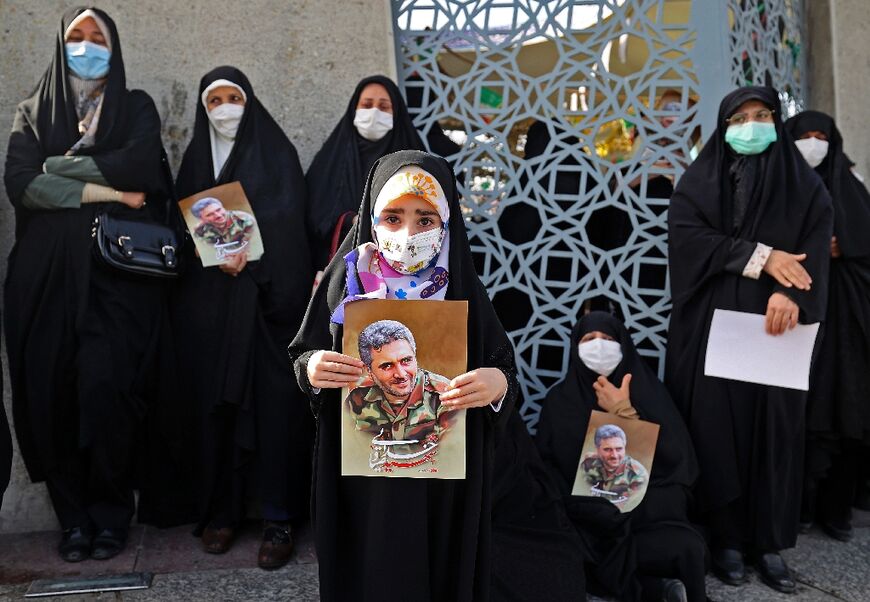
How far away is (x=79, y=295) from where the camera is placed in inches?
132

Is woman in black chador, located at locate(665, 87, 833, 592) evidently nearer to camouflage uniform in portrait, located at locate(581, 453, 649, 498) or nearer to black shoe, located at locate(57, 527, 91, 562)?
camouflage uniform in portrait, located at locate(581, 453, 649, 498)

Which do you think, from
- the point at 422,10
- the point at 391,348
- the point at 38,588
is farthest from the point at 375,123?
the point at 38,588

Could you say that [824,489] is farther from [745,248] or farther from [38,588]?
[38,588]

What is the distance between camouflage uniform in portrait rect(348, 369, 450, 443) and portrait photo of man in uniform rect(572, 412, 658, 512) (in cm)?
147

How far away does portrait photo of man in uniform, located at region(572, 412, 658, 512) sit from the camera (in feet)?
11.0

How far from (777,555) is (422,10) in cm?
281

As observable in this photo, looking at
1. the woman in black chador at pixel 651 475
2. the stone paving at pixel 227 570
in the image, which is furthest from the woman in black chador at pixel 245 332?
the woman in black chador at pixel 651 475

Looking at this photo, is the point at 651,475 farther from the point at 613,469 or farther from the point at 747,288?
the point at 747,288

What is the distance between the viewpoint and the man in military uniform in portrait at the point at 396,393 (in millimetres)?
2043

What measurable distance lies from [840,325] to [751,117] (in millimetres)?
985

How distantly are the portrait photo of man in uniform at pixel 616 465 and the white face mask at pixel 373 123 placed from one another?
57.3 inches

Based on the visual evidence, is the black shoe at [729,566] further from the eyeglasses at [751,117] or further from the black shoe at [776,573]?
the eyeglasses at [751,117]

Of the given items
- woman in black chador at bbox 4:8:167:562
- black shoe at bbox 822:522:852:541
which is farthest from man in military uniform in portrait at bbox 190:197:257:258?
black shoe at bbox 822:522:852:541

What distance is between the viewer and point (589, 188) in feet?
14.2
